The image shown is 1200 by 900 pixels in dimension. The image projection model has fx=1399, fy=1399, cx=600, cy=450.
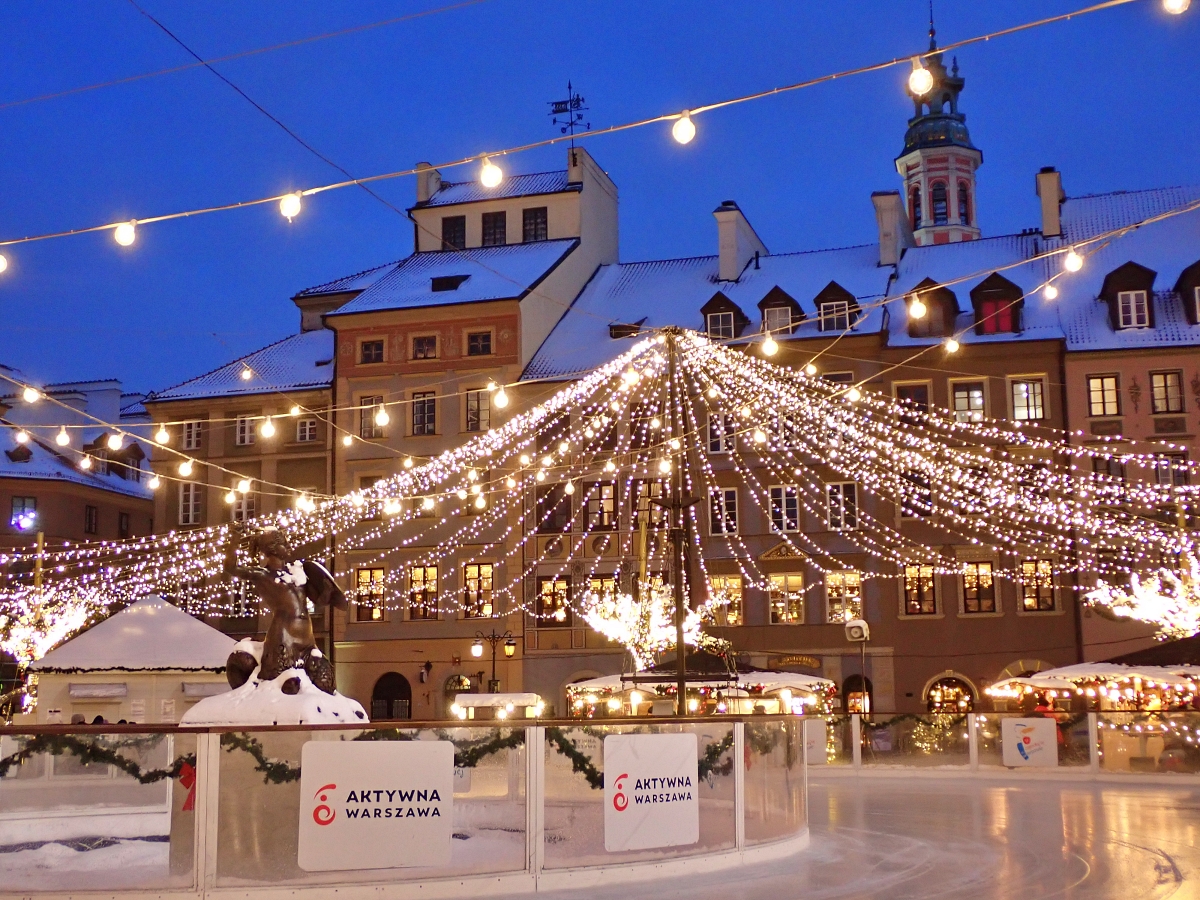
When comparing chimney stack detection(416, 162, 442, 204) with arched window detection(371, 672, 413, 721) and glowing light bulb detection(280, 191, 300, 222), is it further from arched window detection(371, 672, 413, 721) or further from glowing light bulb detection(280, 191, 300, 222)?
glowing light bulb detection(280, 191, 300, 222)

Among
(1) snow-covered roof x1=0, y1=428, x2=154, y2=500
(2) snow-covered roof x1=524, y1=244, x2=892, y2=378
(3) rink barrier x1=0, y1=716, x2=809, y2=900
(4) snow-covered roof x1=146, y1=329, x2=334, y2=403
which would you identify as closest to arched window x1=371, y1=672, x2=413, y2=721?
(4) snow-covered roof x1=146, y1=329, x2=334, y2=403

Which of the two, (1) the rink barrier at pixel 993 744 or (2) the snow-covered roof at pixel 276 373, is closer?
(1) the rink barrier at pixel 993 744

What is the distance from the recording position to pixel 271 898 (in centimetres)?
1150

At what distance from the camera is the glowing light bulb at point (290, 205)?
1405 centimetres

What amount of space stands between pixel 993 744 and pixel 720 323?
1867cm

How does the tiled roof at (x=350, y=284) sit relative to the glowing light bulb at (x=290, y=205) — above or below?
above

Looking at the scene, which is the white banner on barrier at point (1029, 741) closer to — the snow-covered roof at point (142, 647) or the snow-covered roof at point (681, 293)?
the snow-covered roof at point (681, 293)

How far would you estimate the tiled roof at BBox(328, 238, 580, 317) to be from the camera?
151 feet

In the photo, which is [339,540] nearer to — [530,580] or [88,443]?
[530,580]

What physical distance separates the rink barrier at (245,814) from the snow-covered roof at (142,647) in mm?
18271

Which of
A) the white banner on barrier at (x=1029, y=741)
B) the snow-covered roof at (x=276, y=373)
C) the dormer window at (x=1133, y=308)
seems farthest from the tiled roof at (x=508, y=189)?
the white banner on barrier at (x=1029, y=741)

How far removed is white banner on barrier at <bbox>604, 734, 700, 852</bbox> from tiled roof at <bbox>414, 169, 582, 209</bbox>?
37315 mm

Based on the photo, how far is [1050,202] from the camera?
4503 centimetres

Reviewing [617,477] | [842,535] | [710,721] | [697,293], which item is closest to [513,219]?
A: [697,293]
